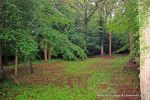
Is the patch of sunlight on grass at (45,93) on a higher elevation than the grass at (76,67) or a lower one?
lower

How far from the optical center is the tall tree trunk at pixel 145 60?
894cm

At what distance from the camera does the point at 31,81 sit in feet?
52.8

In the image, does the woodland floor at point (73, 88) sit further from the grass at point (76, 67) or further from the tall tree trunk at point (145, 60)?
the grass at point (76, 67)

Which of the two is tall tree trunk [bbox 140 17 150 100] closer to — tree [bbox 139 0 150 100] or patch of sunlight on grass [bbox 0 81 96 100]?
tree [bbox 139 0 150 100]

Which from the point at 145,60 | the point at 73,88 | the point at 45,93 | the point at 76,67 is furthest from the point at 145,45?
the point at 76,67

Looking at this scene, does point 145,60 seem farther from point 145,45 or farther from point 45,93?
point 45,93

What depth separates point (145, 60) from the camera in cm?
922

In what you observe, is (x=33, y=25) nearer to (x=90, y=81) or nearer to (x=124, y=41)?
(x=90, y=81)

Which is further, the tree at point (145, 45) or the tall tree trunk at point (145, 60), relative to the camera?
the tall tree trunk at point (145, 60)

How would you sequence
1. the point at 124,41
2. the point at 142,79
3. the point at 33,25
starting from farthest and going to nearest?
the point at 124,41 < the point at 33,25 < the point at 142,79

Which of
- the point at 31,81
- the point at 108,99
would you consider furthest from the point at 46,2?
the point at 108,99

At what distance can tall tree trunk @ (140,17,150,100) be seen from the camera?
29.3 feet

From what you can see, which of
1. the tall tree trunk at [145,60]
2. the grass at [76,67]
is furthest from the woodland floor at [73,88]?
the grass at [76,67]

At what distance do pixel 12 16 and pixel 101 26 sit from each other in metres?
26.6
